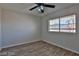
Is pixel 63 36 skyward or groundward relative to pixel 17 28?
groundward

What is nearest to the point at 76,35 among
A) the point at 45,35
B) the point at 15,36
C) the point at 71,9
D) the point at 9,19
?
the point at 71,9

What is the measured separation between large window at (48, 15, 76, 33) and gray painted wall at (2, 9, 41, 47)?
0.70 metres

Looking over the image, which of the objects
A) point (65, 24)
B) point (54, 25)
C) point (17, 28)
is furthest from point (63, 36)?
point (17, 28)

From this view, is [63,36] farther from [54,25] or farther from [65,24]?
[54,25]

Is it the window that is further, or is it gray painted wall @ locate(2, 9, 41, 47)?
the window

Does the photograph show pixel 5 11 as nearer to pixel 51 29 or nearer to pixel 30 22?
pixel 30 22

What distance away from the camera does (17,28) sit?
289cm

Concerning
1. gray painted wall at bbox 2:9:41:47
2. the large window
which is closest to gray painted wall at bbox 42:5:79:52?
the large window

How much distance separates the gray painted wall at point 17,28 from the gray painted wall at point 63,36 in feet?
1.77

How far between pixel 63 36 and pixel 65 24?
385 millimetres

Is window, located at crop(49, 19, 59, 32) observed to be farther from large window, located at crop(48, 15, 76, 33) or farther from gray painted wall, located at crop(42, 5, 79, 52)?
gray painted wall, located at crop(42, 5, 79, 52)

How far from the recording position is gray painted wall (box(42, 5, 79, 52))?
2328mm

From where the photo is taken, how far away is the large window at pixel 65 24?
95.8 inches

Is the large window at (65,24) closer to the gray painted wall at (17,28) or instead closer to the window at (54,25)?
the window at (54,25)
